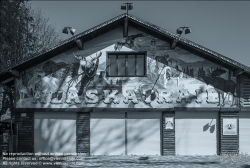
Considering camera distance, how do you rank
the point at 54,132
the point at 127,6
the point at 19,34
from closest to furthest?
the point at 127,6 < the point at 54,132 < the point at 19,34

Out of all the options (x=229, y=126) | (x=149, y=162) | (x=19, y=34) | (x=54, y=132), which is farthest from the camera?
(x=19, y=34)

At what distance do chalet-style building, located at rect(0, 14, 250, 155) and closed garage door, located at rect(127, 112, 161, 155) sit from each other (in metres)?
0.05

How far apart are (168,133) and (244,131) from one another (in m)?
3.93

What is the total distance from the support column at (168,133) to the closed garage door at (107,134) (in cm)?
209

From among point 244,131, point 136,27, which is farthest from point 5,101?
point 244,131

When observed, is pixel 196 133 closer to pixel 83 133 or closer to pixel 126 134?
pixel 126 134

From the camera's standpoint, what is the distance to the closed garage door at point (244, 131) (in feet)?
57.0

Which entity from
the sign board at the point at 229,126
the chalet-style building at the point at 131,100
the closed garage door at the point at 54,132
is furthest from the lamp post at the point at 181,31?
the closed garage door at the point at 54,132

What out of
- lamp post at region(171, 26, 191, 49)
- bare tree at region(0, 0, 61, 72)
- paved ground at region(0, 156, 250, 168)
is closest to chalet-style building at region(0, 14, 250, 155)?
lamp post at region(171, 26, 191, 49)

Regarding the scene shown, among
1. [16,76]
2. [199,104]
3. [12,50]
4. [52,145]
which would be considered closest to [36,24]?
[12,50]

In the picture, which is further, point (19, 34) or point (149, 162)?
point (19, 34)

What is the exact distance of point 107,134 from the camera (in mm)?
17422

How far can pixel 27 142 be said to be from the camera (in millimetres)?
17234

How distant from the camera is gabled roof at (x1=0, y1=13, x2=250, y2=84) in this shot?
16547mm
